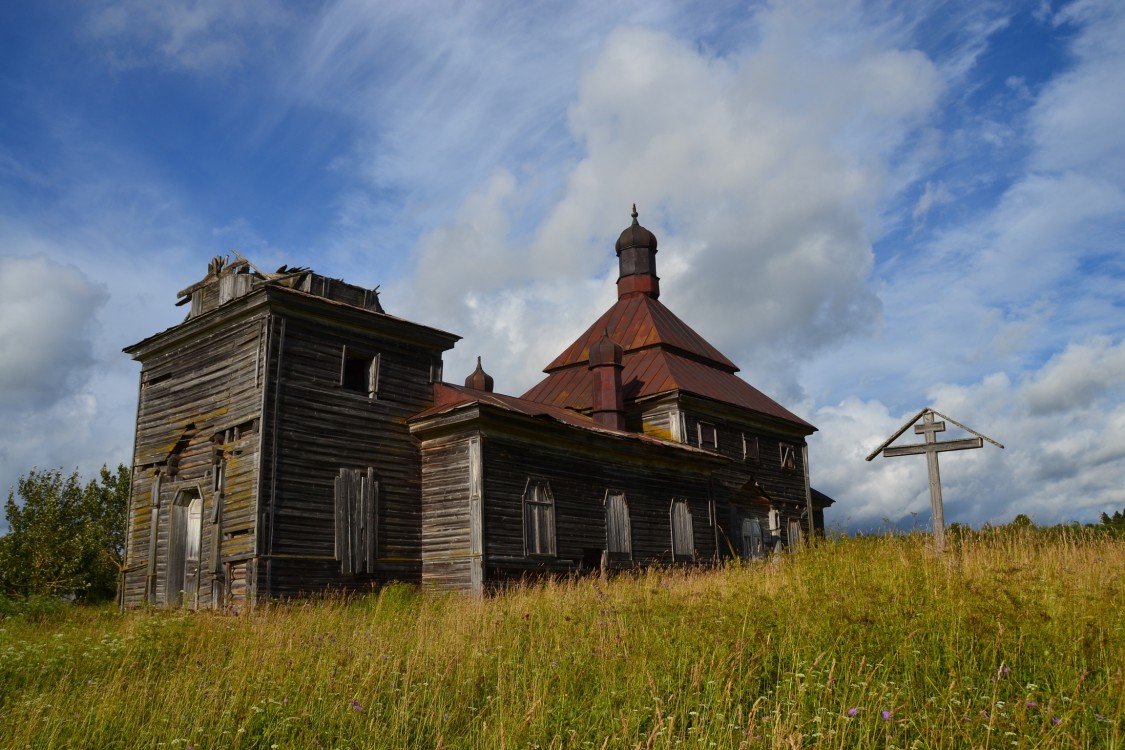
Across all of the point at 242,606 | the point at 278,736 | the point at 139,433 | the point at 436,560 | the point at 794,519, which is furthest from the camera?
the point at 794,519

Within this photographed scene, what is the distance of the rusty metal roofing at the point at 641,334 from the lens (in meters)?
29.0

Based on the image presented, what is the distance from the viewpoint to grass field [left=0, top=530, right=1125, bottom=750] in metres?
5.30

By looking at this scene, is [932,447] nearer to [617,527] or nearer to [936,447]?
[936,447]

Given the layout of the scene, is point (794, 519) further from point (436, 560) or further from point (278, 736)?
point (278, 736)

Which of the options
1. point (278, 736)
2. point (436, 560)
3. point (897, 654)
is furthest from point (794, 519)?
point (278, 736)

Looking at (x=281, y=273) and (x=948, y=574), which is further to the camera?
(x=281, y=273)

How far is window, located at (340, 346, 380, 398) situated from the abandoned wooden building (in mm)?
33

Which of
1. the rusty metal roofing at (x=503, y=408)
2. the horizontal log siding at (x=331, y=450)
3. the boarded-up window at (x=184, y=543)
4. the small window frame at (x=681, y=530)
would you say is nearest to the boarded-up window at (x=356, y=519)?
the horizontal log siding at (x=331, y=450)

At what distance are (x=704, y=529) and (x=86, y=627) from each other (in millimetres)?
16115

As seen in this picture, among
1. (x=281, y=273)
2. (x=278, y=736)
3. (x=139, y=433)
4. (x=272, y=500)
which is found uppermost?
(x=281, y=273)

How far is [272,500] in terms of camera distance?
16.6m

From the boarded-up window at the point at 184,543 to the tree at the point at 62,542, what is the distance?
13137 millimetres

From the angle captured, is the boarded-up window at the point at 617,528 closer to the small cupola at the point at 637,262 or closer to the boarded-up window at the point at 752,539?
the boarded-up window at the point at 752,539

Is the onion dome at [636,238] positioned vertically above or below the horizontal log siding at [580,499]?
above
